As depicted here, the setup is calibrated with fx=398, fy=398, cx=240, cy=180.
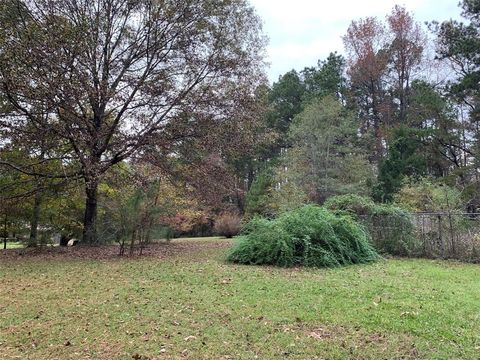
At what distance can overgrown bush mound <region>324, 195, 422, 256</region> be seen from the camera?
10367 millimetres

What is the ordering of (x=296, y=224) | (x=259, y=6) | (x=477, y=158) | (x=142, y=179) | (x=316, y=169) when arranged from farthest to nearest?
(x=316, y=169), (x=477, y=158), (x=259, y=6), (x=142, y=179), (x=296, y=224)

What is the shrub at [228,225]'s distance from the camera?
2186 centimetres

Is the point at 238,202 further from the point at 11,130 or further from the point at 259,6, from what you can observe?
the point at 11,130

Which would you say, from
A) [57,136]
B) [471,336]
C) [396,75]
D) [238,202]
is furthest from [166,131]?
[396,75]

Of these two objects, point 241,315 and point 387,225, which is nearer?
point 241,315

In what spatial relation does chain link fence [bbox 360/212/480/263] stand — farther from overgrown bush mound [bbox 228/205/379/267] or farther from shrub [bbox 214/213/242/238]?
shrub [bbox 214/213/242/238]

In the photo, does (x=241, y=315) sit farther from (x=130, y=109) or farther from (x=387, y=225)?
(x=130, y=109)

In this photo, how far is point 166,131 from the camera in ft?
40.0

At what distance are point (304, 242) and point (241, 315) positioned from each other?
15.3ft

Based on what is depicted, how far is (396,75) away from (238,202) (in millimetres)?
14754

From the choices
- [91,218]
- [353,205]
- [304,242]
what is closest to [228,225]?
[91,218]

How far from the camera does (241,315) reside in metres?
4.57

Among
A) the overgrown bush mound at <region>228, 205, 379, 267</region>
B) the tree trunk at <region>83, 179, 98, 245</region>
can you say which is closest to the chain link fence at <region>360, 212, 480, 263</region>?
the overgrown bush mound at <region>228, 205, 379, 267</region>

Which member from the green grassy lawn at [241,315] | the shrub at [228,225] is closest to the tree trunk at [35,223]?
the green grassy lawn at [241,315]
